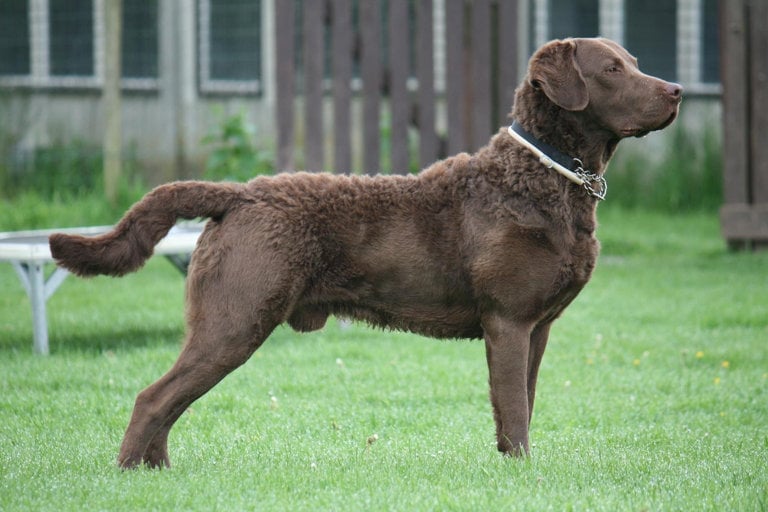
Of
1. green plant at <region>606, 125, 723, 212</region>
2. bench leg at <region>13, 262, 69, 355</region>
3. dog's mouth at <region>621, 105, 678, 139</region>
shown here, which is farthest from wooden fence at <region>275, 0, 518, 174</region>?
green plant at <region>606, 125, 723, 212</region>

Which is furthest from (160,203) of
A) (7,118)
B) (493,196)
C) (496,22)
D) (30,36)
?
(30,36)

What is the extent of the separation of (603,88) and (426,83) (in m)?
4.20

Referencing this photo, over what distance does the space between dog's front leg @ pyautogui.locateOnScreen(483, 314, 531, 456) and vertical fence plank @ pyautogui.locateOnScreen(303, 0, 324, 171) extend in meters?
4.27

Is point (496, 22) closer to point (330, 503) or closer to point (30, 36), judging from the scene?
point (330, 503)

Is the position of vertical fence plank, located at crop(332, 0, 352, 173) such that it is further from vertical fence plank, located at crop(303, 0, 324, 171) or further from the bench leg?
the bench leg

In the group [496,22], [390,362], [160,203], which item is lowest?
[390,362]

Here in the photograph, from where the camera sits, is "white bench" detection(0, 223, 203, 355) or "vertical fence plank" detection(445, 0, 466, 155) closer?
"white bench" detection(0, 223, 203, 355)

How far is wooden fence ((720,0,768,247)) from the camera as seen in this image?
10055mm

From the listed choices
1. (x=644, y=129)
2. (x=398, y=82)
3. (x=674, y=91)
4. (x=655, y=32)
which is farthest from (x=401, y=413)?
(x=655, y=32)

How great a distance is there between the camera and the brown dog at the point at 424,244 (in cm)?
399

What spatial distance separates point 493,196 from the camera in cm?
416

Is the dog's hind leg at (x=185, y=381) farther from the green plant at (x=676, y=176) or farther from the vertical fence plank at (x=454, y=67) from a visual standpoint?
the green plant at (x=676, y=176)

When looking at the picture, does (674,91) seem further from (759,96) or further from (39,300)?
(759,96)

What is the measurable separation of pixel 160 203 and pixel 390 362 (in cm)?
278
